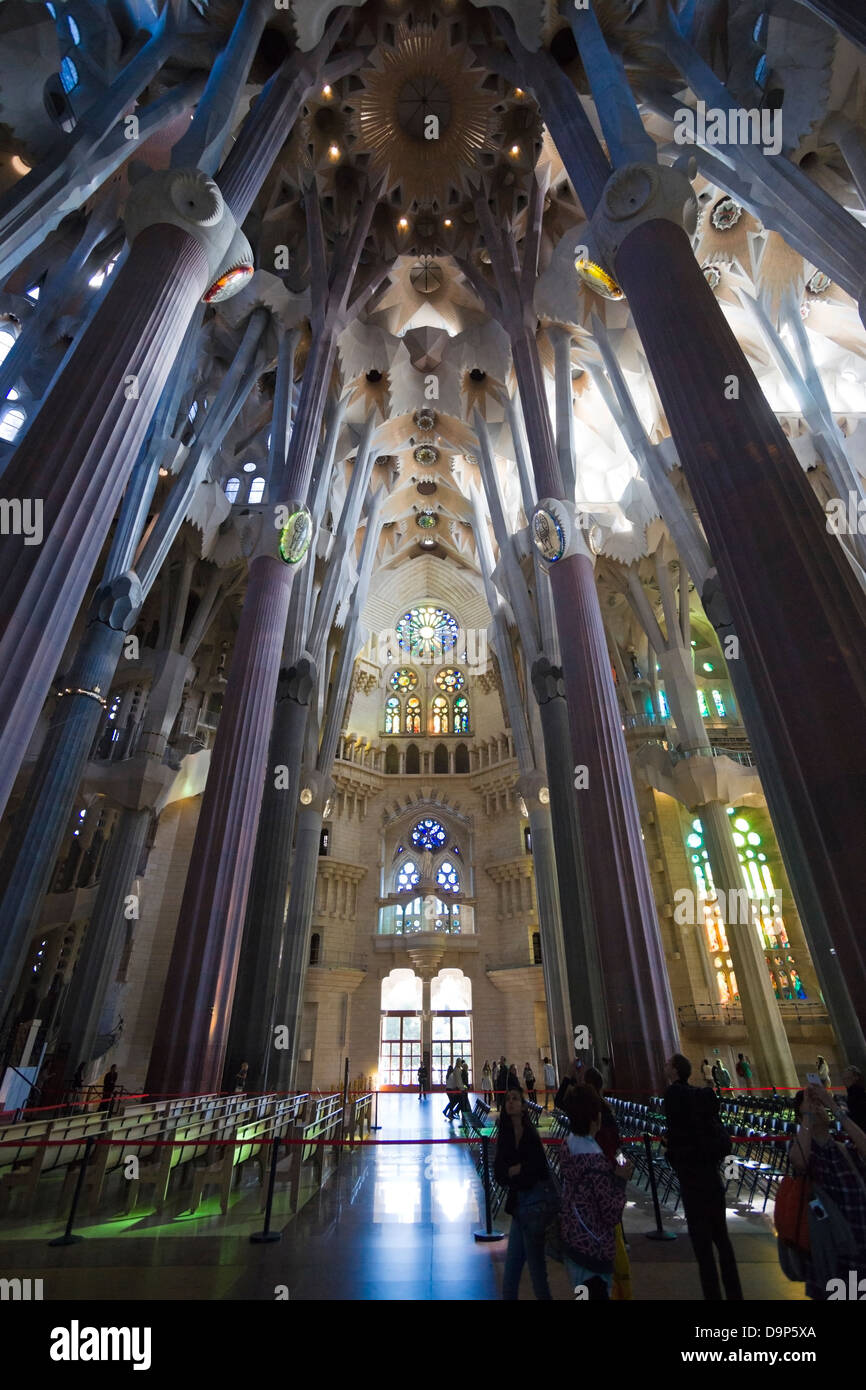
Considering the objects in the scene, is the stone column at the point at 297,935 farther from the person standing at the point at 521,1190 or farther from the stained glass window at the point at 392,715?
the person standing at the point at 521,1190

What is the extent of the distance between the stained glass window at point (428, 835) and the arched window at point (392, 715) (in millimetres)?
4785

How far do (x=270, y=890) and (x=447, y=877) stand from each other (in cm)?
1376

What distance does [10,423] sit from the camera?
16422mm

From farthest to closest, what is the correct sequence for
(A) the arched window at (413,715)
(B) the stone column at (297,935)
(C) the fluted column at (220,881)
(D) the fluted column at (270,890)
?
1. (A) the arched window at (413,715)
2. (B) the stone column at (297,935)
3. (D) the fluted column at (270,890)
4. (C) the fluted column at (220,881)

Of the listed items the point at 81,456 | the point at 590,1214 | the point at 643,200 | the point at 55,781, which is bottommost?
the point at 590,1214

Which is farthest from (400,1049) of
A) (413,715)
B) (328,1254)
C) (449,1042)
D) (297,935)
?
(328,1254)

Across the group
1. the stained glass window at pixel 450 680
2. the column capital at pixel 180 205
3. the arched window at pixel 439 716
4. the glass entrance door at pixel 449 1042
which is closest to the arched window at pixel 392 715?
→ the arched window at pixel 439 716

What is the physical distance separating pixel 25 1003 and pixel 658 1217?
20.5 meters

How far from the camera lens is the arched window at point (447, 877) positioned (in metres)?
27.1

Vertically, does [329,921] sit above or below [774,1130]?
above

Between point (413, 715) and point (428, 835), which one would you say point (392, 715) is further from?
point (428, 835)

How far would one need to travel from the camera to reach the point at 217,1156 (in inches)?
307

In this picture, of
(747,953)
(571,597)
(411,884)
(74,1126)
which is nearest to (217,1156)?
(74,1126)

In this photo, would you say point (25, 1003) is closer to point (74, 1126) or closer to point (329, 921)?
point (329, 921)
